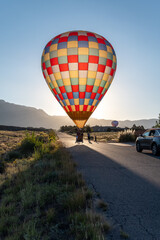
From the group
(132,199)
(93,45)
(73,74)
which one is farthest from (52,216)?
(93,45)

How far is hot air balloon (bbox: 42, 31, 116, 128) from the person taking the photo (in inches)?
879

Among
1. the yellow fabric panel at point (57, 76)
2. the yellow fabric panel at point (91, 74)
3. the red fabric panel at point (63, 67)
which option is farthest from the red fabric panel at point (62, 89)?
the yellow fabric panel at point (91, 74)

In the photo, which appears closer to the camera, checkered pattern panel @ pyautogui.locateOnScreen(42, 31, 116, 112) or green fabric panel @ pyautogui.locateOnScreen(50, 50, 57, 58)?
checkered pattern panel @ pyautogui.locateOnScreen(42, 31, 116, 112)

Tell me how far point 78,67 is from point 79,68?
0.52ft

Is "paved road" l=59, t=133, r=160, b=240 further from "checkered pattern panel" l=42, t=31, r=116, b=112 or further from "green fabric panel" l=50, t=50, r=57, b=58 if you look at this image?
"green fabric panel" l=50, t=50, r=57, b=58

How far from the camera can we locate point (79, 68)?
73.5 feet

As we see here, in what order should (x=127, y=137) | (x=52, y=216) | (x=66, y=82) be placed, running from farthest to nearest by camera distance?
1. (x=127, y=137)
2. (x=66, y=82)
3. (x=52, y=216)

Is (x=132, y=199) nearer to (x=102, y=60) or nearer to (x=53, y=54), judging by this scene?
(x=102, y=60)

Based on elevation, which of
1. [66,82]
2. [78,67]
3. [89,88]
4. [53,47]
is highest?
[53,47]

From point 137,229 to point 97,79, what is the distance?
21045 millimetres

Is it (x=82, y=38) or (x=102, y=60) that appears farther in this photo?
(x=102, y=60)

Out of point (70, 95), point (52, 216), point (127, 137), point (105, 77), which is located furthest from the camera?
point (127, 137)

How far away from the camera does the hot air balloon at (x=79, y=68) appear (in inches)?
879

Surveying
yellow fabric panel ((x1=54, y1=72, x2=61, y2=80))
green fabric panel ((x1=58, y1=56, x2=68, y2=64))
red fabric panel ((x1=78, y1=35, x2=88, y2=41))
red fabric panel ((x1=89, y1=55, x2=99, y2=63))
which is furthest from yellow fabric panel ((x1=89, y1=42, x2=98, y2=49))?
yellow fabric panel ((x1=54, y1=72, x2=61, y2=80))
